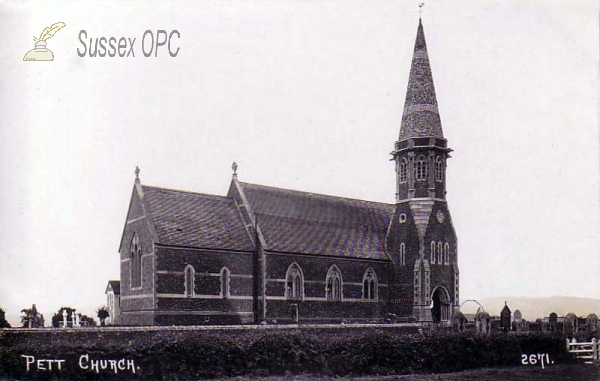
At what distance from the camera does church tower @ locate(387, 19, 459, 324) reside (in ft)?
134

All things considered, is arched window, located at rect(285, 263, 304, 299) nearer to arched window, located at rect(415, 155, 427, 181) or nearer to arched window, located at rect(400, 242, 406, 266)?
arched window, located at rect(400, 242, 406, 266)

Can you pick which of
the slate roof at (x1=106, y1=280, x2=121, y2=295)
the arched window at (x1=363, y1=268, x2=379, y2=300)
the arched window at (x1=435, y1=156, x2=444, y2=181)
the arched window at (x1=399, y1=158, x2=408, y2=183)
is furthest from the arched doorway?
the slate roof at (x1=106, y1=280, x2=121, y2=295)

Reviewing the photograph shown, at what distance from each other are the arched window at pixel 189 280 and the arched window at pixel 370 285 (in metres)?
11.9

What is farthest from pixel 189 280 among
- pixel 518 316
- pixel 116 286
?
pixel 518 316

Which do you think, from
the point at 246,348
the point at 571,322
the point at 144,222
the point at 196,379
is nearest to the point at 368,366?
the point at 246,348

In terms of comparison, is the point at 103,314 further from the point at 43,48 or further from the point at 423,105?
the point at 423,105

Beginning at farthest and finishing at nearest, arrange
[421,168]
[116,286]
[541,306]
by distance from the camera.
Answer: [421,168]
[116,286]
[541,306]

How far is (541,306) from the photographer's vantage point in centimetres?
3300

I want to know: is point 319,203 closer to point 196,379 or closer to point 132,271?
point 132,271

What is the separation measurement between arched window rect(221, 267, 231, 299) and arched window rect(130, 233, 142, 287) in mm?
4307

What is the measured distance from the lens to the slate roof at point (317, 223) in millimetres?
38656

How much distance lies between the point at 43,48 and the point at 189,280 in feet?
50.9

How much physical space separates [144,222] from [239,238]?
5.43m

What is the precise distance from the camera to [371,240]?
42.5 metres
